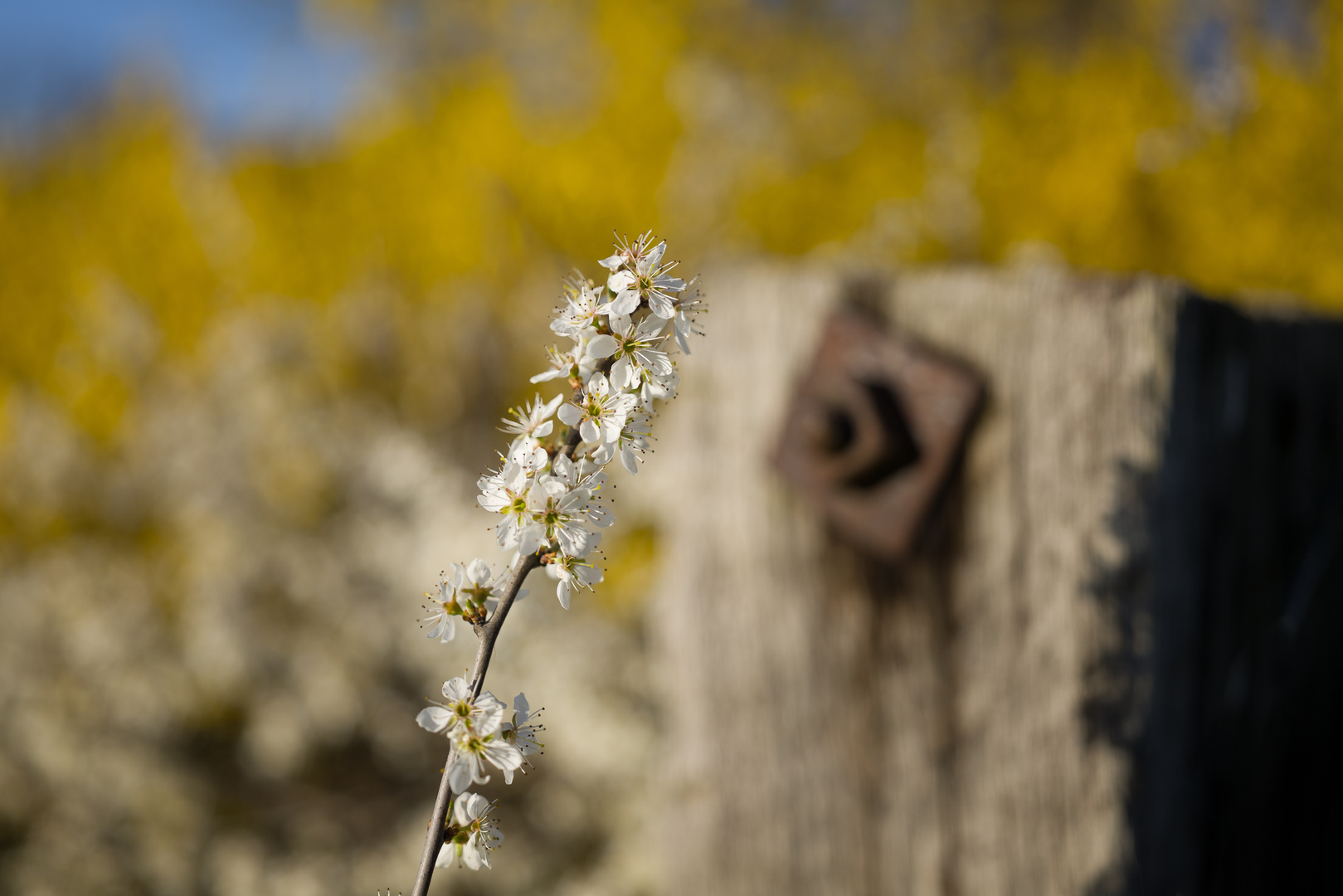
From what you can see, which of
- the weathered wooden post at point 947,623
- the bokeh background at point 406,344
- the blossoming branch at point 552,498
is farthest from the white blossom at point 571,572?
the bokeh background at point 406,344

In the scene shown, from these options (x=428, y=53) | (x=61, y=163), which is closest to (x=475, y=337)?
(x=428, y=53)

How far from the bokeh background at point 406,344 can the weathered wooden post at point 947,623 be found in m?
0.56

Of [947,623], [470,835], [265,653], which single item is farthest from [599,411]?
[265,653]

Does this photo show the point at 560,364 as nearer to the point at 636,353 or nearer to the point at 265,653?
the point at 636,353

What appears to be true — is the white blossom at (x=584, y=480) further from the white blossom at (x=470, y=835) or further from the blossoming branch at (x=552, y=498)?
the white blossom at (x=470, y=835)

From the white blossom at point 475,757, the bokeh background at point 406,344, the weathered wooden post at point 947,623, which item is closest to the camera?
the white blossom at point 475,757

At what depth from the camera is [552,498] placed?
60cm

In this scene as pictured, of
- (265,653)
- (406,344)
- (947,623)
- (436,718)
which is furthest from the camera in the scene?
(406,344)

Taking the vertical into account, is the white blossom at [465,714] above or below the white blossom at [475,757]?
above

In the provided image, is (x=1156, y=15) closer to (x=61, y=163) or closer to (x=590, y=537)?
(x=590, y=537)

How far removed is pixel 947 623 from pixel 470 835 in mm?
632

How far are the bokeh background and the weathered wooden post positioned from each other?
564mm

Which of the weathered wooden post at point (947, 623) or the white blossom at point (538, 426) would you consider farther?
the weathered wooden post at point (947, 623)

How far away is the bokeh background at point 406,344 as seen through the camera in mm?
2580
